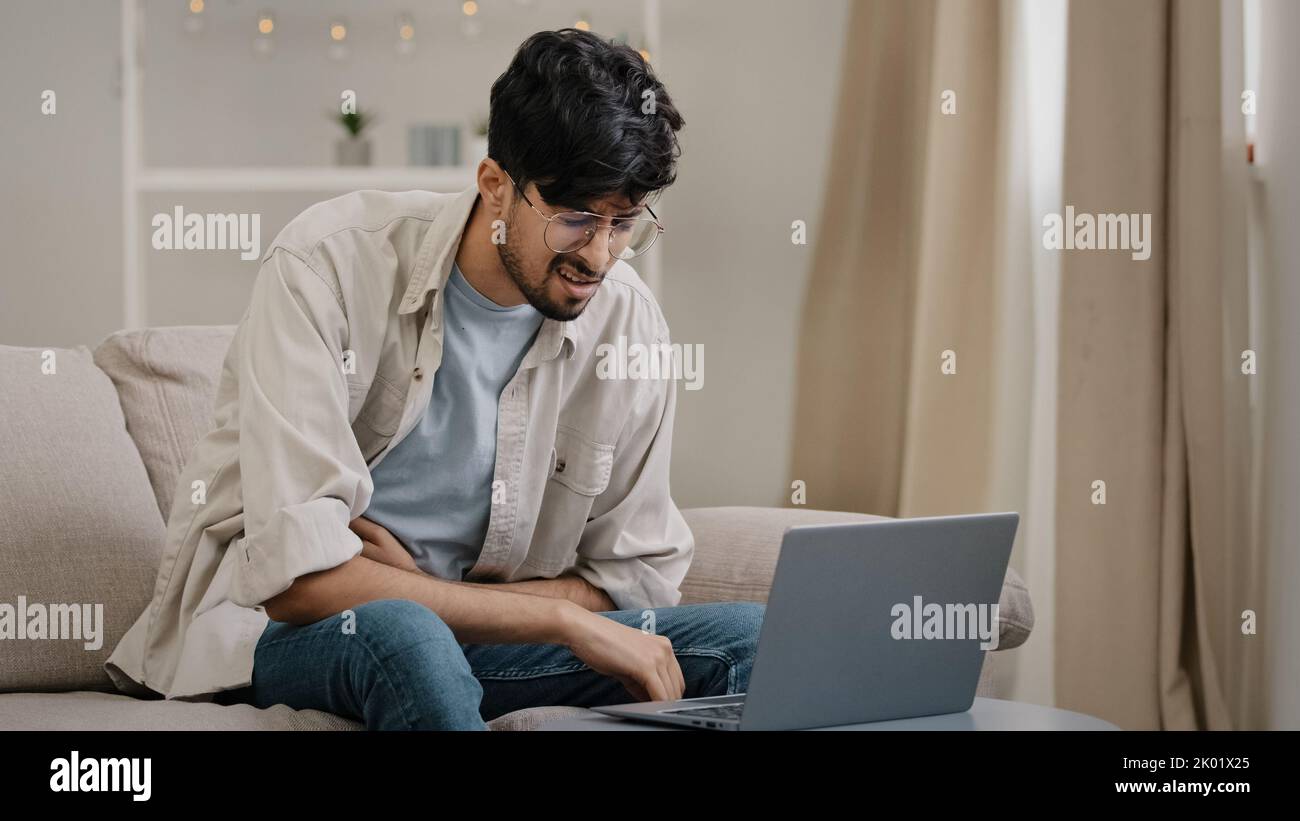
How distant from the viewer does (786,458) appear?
2910 mm

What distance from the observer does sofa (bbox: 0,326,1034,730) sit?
141 centimetres

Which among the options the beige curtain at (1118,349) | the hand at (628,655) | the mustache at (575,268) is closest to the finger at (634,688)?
the hand at (628,655)

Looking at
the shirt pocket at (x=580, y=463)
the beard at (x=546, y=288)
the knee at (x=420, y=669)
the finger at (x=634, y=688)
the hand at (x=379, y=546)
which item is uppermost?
the beard at (x=546, y=288)

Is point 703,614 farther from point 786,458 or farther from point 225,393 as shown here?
point 786,458

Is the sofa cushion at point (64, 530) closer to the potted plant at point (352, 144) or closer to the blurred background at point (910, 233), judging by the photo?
the blurred background at point (910, 233)

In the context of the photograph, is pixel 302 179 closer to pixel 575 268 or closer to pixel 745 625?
pixel 575 268

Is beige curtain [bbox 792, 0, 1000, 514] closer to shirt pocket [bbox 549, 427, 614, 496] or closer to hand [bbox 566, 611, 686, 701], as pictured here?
shirt pocket [bbox 549, 427, 614, 496]

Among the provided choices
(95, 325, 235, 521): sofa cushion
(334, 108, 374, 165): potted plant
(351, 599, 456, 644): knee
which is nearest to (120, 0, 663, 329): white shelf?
(334, 108, 374, 165): potted plant

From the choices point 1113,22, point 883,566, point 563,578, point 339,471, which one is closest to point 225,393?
point 339,471

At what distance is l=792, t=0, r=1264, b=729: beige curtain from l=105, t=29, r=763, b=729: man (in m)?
1.07

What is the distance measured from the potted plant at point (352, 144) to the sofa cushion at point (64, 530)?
1.36 metres

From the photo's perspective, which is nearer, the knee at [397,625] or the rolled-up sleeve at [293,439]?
the knee at [397,625]

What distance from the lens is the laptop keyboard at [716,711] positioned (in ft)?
3.63

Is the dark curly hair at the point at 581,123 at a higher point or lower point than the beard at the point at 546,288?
higher
